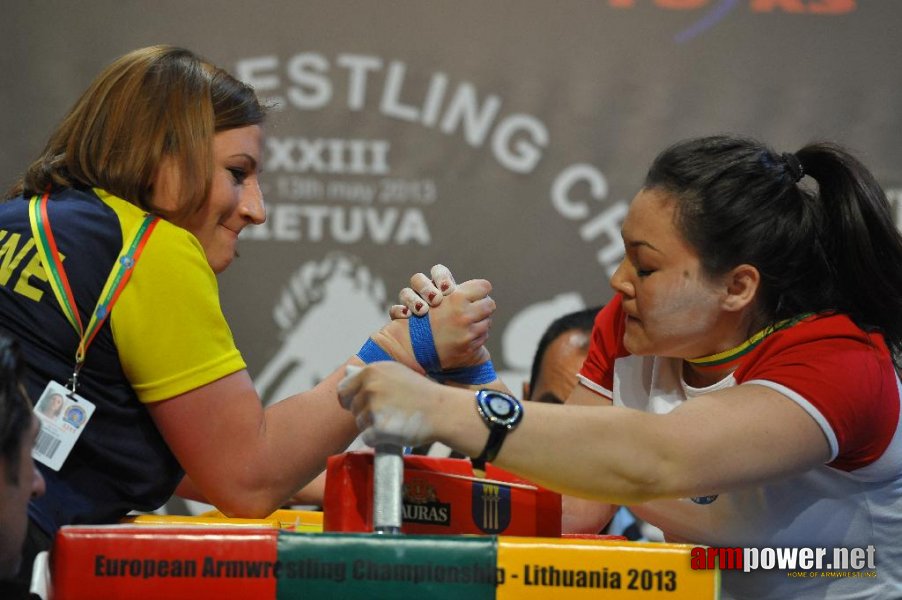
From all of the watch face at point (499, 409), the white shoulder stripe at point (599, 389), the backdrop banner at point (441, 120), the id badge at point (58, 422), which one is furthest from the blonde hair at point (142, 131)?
the backdrop banner at point (441, 120)

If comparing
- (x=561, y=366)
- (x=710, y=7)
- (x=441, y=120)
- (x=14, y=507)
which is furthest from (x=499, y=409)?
(x=710, y=7)

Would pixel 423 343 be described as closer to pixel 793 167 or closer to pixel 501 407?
pixel 501 407

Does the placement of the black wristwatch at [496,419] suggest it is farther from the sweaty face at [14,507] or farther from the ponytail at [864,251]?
the ponytail at [864,251]

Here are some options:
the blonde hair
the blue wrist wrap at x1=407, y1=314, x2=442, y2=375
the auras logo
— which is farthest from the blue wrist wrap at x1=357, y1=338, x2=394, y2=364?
the auras logo

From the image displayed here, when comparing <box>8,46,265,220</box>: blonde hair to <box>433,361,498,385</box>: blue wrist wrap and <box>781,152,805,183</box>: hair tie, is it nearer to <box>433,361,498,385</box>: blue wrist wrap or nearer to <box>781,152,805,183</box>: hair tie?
<box>433,361,498,385</box>: blue wrist wrap

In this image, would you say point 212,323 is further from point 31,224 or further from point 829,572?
point 829,572

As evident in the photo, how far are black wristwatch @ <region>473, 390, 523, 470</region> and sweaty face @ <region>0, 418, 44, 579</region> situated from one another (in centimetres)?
50

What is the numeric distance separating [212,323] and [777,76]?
2.11 m

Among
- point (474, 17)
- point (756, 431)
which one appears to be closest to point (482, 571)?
point (756, 431)

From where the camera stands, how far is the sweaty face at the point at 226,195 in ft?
5.32

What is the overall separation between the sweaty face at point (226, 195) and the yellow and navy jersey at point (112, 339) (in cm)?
12

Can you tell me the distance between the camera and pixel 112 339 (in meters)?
1.45

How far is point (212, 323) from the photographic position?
1.49 meters

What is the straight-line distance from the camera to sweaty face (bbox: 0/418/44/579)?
1.12 m
